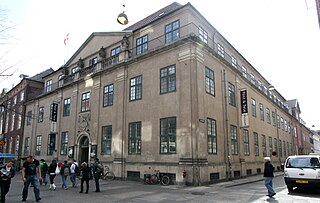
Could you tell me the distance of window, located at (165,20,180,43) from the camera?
19.1 metres

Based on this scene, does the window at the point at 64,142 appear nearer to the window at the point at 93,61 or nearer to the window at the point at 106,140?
the window at the point at 106,140

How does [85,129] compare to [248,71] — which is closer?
[85,129]

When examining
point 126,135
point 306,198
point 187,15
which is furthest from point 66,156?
point 306,198

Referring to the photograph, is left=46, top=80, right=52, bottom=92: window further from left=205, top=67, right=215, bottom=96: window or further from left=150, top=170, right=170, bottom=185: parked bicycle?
left=205, top=67, right=215, bottom=96: window

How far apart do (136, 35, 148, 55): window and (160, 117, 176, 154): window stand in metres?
6.69

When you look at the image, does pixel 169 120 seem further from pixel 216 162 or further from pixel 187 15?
pixel 187 15

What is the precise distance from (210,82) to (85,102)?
41.8 feet

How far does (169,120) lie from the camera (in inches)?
704

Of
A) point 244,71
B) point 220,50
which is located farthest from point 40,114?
point 244,71

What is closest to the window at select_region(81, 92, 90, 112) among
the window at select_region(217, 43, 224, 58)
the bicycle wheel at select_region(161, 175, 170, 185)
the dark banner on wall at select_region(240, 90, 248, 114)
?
the bicycle wheel at select_region(161, 175, 170, 185)

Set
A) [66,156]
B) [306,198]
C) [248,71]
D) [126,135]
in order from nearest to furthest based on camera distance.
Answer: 1. [306,198]
2. [126,135]
3. [66,156]
4. [248,71]

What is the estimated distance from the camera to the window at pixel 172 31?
19.1 m

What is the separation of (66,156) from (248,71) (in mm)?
22473

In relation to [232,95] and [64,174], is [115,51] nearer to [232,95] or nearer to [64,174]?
[232,95]
